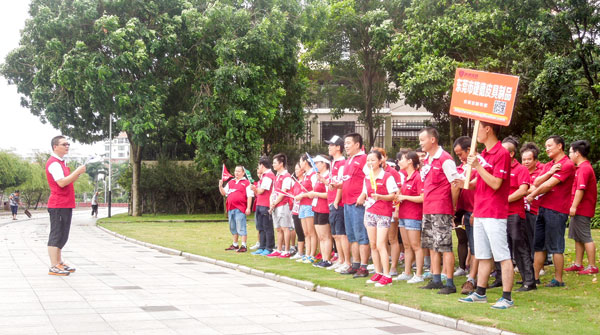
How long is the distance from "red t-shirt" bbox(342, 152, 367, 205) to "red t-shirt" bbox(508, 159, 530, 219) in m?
2.44

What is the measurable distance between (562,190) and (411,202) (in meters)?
2.15

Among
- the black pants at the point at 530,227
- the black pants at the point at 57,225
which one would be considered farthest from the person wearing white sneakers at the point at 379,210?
the black pants at the point at 57,225

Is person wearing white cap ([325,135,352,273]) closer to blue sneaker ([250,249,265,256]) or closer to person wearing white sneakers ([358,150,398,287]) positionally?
person wearing white sneakers ([358,150,398,287])

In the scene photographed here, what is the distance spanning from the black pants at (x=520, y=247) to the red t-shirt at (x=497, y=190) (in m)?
1.04

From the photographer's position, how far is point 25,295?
7.84 metres

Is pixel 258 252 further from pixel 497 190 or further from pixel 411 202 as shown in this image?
pixel 497 190

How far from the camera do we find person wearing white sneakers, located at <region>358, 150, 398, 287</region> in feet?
28.8

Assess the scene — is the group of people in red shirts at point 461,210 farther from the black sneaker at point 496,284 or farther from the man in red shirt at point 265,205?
the man in red shirt at point 265,205

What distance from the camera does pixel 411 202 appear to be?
29.4ft

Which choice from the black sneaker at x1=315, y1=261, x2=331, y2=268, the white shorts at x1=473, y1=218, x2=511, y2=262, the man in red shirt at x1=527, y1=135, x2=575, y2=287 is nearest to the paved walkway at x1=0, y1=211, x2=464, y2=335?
the white shorts at x1=473, y1=218, x2=511, y2=262

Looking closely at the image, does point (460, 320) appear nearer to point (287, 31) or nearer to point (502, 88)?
point (502, 88)

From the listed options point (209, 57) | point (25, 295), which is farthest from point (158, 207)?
point (25, 295)

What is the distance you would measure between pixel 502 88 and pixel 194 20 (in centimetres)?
2263

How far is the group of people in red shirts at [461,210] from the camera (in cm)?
705
